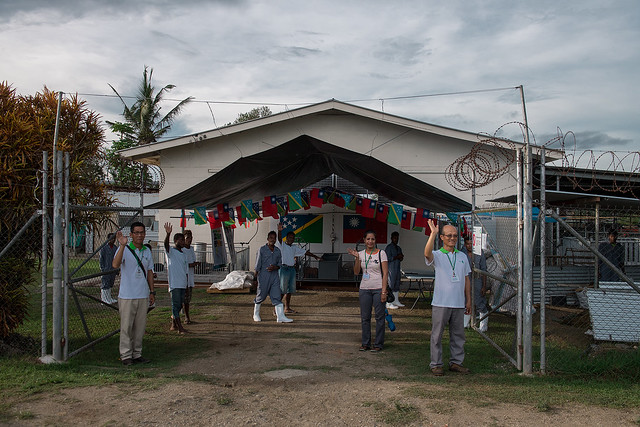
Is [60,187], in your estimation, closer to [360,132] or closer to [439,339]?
[439,339]

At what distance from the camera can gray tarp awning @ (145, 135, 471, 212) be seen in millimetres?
10547

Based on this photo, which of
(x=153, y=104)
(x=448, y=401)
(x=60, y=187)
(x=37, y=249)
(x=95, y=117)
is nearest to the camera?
(x=448, y=401)

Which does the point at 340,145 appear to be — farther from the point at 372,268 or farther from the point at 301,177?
the point at 372,268

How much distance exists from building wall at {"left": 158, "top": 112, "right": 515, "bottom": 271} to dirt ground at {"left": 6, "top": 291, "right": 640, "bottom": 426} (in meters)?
9.18

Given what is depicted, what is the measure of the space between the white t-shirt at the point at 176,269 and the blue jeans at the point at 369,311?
335cm

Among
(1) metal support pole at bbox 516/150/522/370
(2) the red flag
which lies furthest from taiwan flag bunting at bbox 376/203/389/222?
(1) metal support pole at bbox 516/150/522/370

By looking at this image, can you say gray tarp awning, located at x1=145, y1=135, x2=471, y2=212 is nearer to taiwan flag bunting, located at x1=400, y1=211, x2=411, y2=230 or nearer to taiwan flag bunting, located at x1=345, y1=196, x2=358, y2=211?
taiwan flag bunting, located at x1=400, y1=211, x2=411, y2=230

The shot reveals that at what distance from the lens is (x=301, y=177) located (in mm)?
12375

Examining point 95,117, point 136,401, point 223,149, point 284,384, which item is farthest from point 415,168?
point 136,401

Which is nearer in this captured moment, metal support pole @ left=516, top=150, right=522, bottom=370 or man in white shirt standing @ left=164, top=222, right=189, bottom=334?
metal support pole @ left=516, top=150, right=522, bottom=370

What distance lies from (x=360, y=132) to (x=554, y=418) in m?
12.4

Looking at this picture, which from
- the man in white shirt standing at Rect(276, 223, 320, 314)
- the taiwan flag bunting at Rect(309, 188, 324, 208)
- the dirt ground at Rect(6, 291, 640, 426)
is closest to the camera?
the dirt ground at Rect(6, 291, 640, 426)

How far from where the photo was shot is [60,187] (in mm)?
6383

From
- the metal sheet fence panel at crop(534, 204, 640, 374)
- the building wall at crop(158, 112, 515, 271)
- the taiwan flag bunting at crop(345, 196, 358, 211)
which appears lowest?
the metal sheet fence panel at crop(534, 204, 640, 374)
